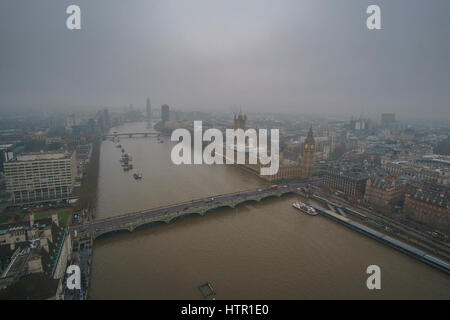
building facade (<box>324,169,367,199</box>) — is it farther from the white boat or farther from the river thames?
the river thames

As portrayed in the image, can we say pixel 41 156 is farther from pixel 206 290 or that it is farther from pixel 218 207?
pixel 206 290

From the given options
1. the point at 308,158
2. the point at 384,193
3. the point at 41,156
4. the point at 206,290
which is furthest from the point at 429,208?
the point at 41,156

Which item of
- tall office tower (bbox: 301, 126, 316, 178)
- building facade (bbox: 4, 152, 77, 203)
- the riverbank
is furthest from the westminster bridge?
building facade (bbox: 4, 152, 77, 203)

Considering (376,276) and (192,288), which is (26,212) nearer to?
(192,288)

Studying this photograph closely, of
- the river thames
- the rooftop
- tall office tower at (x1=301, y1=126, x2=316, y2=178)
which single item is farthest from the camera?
tall office tower at (x1=301, y1=126, x2=316, y2=178)

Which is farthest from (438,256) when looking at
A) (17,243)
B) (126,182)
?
(126,182)

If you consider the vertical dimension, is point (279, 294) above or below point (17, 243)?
below
